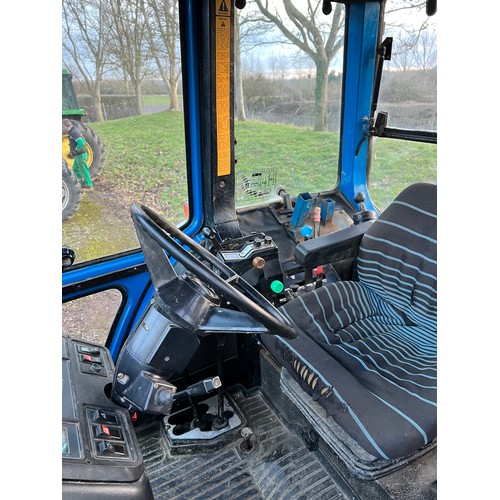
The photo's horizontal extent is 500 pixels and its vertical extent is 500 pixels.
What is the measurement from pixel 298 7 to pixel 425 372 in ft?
5.56

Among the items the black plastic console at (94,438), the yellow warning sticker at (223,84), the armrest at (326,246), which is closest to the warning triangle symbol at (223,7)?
the yellow warning sticker at (223,84)

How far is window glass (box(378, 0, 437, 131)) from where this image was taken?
2.00 meters

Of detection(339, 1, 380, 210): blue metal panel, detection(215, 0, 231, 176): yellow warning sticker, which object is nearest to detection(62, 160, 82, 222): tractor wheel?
detection(215, 0, 231, 176): yellow warning sticker

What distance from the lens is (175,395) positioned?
4.80ft

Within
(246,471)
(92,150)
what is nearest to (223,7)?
(92,150)

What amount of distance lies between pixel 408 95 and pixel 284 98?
2.06ft

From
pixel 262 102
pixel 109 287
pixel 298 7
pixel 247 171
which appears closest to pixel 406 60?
pixel 298 7

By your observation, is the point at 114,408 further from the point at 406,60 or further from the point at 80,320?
the point at 406,60

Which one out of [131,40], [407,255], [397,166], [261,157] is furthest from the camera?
[397,166]

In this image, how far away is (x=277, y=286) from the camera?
2.13 meters

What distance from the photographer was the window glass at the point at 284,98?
6.64ft

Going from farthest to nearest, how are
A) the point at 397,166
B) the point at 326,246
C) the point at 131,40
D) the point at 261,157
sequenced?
the point at 397,166, the point at 261,157, the point at 326,246, the point at 131,40

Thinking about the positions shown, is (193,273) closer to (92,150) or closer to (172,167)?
(92,150)

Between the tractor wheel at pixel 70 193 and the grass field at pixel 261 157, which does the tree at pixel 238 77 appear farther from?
the tractor wheel at pixel 70 193
